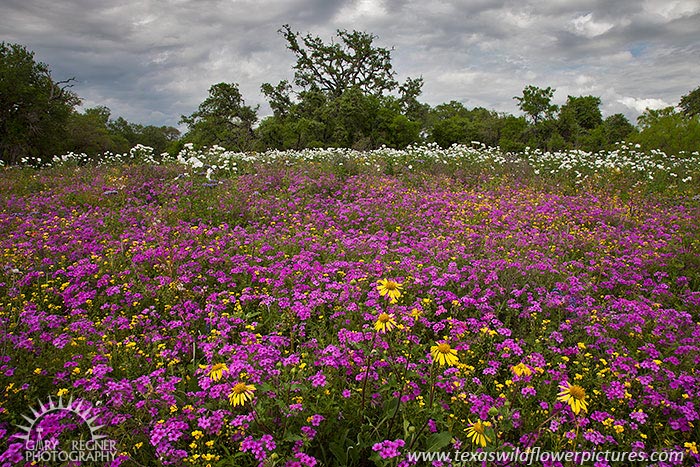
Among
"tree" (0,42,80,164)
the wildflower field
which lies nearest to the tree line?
"tree" (0,42,80,164)

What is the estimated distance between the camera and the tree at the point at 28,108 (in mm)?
27547

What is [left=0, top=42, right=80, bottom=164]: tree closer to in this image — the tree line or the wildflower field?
the tree line

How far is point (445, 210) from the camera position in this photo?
7.52 meters

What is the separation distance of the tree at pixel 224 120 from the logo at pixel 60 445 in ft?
118

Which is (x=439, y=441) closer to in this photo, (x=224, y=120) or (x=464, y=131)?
(x=224, y=120)

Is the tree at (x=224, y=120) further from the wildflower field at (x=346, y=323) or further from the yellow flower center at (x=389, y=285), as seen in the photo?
the yellow flower center at (x=389, y=285)

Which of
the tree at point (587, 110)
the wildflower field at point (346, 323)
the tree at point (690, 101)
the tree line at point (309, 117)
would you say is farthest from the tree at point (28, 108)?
the tree at point (690, 101)

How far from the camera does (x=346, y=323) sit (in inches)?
146

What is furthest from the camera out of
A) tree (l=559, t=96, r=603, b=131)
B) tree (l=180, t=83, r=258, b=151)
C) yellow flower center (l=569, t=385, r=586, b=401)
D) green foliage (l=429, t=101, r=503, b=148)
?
tree (l=559, t=96, r=603, b=131)

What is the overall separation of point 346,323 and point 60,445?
2233mm

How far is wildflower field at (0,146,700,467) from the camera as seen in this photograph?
2490 mm

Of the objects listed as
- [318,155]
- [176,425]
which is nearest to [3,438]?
[176,425]

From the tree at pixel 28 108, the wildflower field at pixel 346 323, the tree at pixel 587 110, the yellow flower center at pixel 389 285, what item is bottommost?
the wildflower field at pixel 346 323

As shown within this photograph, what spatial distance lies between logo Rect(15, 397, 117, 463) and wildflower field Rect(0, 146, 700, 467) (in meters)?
0.05
